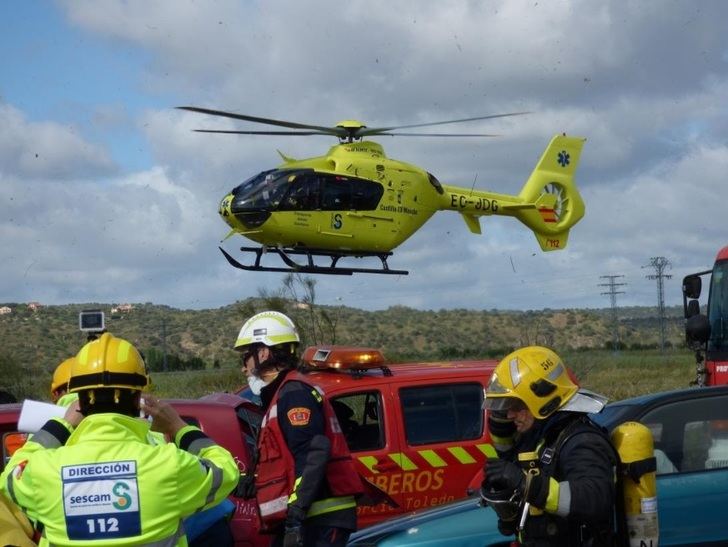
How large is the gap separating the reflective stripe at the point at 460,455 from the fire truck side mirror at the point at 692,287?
6858 mm

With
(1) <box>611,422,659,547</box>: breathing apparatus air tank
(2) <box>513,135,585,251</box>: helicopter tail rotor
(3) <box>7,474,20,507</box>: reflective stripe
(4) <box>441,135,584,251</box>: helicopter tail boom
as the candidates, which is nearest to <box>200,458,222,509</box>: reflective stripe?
(3) <box>7,474,20,507</box>: reflective stripe

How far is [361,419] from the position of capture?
8430 mm

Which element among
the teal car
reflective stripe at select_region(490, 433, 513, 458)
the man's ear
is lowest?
the teal car

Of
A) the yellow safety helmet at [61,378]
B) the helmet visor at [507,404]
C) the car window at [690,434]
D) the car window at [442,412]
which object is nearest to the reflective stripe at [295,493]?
the yellow safety helmet at [61,378]

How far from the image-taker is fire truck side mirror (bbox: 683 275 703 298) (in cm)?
1430

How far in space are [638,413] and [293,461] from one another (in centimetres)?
215

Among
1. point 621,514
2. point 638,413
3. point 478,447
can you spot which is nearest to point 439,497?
point 478,447

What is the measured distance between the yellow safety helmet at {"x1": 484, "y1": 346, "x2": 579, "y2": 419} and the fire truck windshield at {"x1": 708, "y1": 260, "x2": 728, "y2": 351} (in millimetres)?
10511

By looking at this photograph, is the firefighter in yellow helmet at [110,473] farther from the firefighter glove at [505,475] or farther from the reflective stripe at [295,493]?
the reflective stripe at [295,493]

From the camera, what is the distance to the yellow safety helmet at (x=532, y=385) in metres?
4.29

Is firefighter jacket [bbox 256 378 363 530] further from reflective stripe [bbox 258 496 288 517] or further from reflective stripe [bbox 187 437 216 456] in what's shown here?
reflective stripe [bbox 187 437 216 456]

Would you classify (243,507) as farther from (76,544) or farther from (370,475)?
(76,544)

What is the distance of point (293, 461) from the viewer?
5.57m

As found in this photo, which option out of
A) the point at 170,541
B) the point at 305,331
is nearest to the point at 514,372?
the point at 170,541
